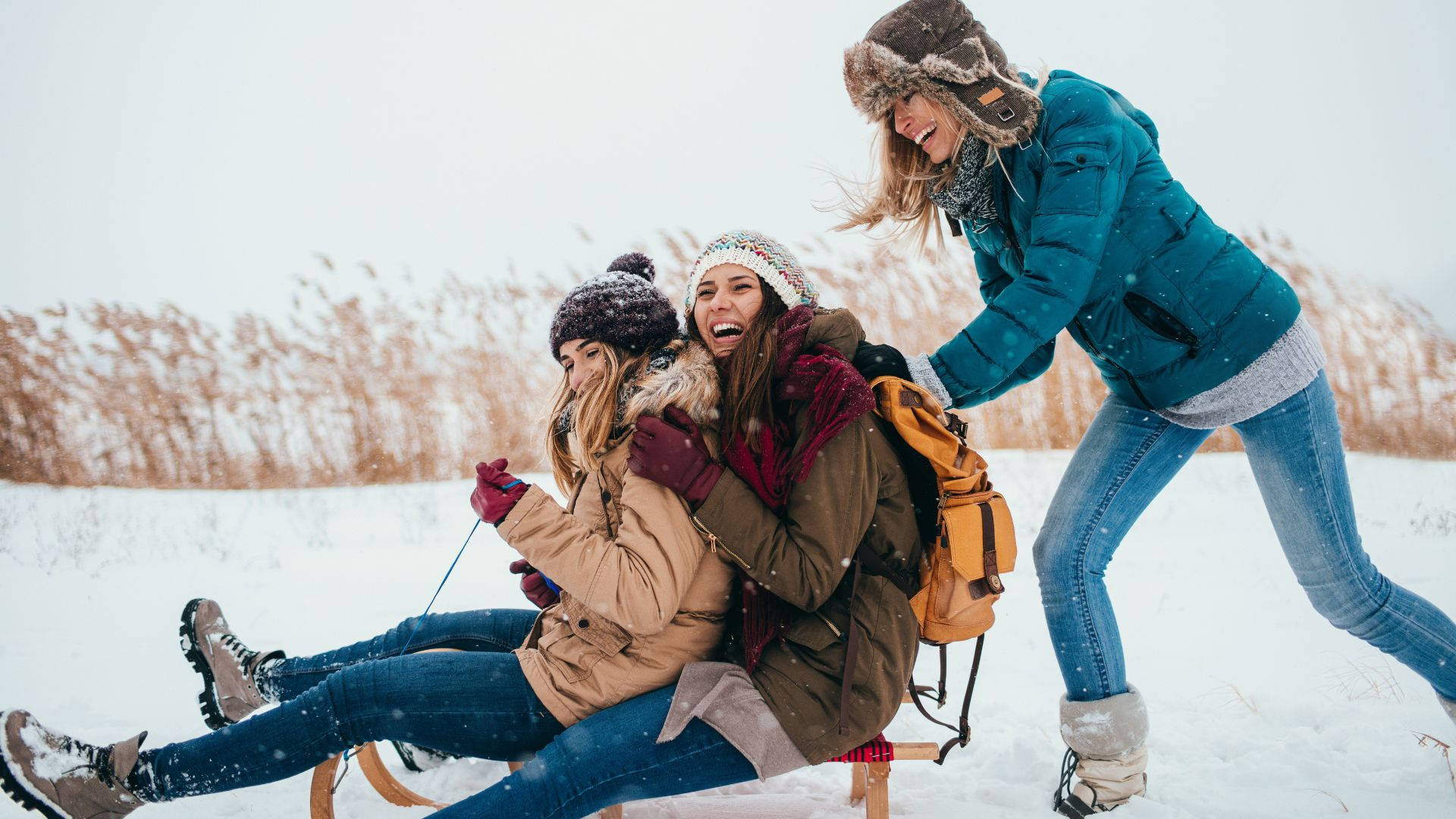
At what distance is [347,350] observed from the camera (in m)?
5.87

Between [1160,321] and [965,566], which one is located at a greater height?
[1160,321]

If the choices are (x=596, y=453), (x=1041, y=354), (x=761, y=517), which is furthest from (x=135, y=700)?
(x=1041, y=354)

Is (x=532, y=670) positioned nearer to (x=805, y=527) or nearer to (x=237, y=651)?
(x=805, y=527)

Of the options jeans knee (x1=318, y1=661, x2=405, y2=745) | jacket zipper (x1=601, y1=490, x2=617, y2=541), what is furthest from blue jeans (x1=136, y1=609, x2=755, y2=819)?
jacket zipper (x1=601, y1=490, x2=617, y2=541)

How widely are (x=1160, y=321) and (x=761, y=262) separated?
38.0 inches

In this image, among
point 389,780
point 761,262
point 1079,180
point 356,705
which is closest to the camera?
point 356,705

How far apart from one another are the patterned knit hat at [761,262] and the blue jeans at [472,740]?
0.98 meters

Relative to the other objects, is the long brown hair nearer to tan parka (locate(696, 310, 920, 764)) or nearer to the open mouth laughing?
tan parka (locate(696, 310, 920, 764))

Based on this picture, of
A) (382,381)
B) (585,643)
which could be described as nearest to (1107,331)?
(585,643)

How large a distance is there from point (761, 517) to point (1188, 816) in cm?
148

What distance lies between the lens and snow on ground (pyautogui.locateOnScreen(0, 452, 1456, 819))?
86.0 inches

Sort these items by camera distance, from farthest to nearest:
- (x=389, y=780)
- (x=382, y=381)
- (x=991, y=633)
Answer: (x=382, y=381)
(x=991, y=633)
(x=389, y=780)

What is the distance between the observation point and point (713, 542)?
1.58 metres

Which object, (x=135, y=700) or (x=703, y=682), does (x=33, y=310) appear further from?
(x=703, y=682)
